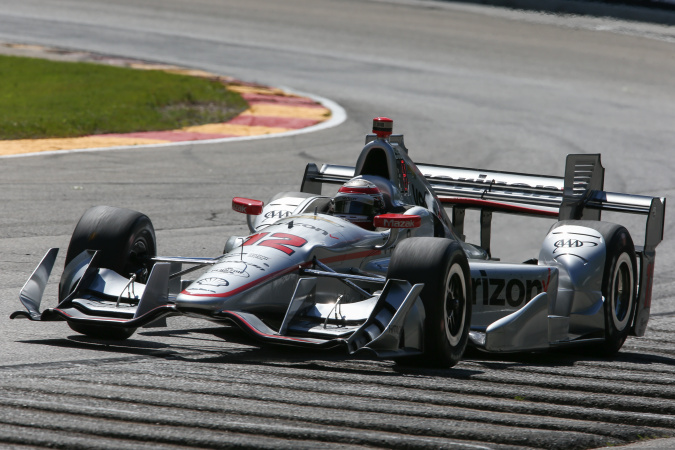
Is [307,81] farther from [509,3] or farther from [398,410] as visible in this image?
[398,410]

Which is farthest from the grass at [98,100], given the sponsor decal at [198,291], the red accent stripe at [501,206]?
the sponsor decal at [198,291]

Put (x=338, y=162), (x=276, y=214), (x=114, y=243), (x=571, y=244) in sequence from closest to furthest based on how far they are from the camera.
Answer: (x=114, y=243) → (x=571, y=244) → (x=276, y=214) → (x=338, y=162)

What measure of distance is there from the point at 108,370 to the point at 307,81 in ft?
50.8

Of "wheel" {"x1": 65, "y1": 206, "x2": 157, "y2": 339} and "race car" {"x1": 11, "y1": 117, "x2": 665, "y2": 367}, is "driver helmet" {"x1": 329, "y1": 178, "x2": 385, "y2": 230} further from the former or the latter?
"wheel" {"x1": 65, "y1": 206, "x2": 157, "y2": 339}

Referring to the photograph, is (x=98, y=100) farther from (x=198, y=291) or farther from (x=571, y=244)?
(x=198, y=291)

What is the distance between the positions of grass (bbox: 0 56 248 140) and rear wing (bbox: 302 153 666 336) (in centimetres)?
773

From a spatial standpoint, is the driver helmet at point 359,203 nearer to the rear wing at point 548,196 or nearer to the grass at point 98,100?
the rear wing at point 548,196

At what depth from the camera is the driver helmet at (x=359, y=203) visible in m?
6.97

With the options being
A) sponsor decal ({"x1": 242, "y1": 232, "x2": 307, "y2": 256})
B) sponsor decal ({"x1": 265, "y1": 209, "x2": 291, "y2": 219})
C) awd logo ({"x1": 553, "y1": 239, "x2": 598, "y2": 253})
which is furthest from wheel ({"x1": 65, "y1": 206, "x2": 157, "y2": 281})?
awd logo ({"x1": 553, "y1": 239, "x2": 598, "y2": 253})

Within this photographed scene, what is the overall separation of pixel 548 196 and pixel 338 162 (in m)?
5.80

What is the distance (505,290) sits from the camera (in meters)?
A: 6.89

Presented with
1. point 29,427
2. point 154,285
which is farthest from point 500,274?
point 29,427

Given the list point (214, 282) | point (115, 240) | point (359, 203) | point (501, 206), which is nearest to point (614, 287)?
point (501, 206)

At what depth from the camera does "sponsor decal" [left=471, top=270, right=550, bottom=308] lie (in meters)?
6.79
